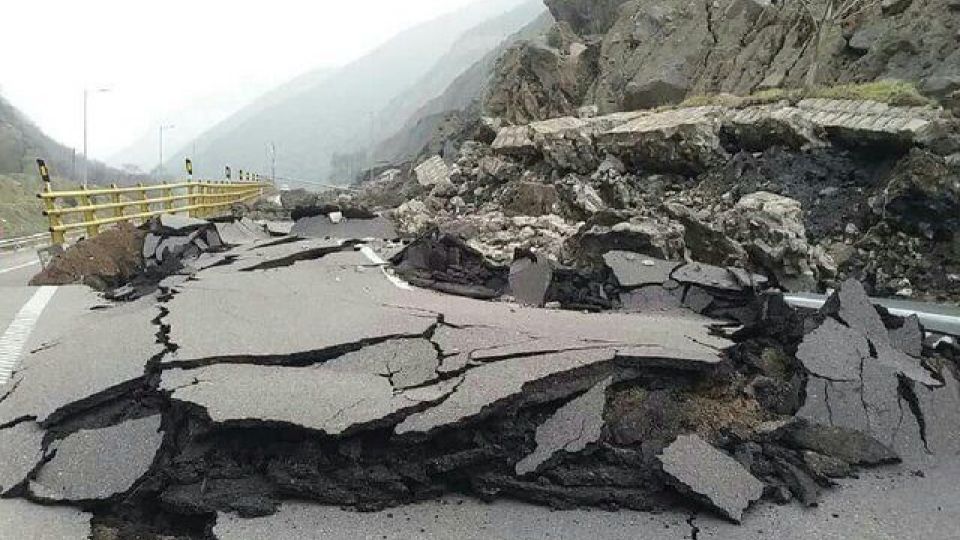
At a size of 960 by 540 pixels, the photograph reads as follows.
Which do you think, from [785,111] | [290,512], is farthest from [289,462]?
[785,111]

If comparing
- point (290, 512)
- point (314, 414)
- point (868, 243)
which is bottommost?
point (868, 243)

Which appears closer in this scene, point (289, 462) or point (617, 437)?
point (289, 462)

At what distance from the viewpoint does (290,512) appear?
129 inches

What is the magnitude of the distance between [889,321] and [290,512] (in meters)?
4.76

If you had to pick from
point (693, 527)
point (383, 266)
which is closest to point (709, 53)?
point (383, 266)

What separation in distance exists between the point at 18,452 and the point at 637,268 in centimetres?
556

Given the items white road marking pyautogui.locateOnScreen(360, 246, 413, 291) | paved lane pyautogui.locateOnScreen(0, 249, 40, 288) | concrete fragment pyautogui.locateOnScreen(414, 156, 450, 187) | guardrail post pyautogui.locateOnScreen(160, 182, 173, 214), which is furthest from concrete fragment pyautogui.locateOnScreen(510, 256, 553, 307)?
concrete fragment pyautogui.locateOnScreen(414, 156, 450, 187)

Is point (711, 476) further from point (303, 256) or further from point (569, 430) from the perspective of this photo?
point (303, 256)

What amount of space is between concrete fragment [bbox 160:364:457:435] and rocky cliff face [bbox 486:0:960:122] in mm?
11820

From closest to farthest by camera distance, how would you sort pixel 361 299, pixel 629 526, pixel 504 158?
pixel 629 526
pixel 361 299
pixel 504 158

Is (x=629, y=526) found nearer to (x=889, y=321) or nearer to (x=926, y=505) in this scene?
(x=926, y=505)

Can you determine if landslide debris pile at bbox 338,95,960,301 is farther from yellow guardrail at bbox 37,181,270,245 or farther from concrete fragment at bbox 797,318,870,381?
yellow guardrail at bbox 37,181,270,245

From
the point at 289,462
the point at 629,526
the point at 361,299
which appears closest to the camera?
the point at 629,526

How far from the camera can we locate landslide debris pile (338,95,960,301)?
27.2ft
